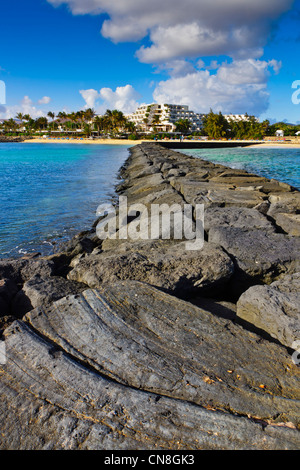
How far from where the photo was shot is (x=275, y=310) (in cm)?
296

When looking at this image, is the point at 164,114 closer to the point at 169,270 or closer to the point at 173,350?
the point at 169,270

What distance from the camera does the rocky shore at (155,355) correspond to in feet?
6.41

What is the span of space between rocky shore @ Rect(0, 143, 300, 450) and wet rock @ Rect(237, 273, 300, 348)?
0.01 metres

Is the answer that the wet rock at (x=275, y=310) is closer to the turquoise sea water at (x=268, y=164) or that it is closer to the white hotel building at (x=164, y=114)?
the turquoise sea water at (x=268, y=164)

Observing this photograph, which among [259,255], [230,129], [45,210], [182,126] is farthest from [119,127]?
[259,255]

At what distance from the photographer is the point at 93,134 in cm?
9819

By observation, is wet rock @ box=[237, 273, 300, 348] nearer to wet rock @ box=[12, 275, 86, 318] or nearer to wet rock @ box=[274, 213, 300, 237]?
wet rock @ box=[12, 275, 86, 318]

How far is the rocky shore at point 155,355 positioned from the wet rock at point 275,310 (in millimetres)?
11

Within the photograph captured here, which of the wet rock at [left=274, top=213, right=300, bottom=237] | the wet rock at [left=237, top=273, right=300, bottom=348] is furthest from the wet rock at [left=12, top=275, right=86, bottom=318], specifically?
the wet rock at [left=274, top=213, right=300, bottom=237]

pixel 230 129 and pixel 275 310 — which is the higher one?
pixel 230 129

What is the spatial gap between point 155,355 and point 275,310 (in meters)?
1.25

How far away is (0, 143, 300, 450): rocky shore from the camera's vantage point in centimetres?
195
